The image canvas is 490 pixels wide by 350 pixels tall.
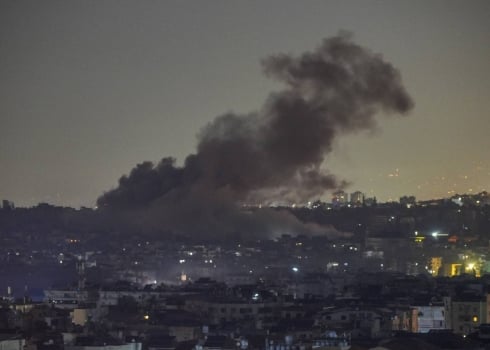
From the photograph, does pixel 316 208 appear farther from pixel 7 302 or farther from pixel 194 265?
pixel 7 302

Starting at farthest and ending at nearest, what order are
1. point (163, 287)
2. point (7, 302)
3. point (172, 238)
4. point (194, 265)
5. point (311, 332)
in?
point (172, 238) < point (194, 265) < point (163, 287) < point (7, 302) < point (311, 332)

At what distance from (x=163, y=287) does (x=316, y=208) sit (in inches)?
3146

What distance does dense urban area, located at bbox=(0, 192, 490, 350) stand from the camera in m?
53.0

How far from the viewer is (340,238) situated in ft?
445

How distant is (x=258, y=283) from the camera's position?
84562mm

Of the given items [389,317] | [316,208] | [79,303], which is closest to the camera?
[389,317]

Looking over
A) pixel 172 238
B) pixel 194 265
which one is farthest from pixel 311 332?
pixel 172 238

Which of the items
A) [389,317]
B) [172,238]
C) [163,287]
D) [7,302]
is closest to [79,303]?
[7,302]

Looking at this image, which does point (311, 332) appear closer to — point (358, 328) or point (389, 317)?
point (358, 328)

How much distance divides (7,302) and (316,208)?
310 ft

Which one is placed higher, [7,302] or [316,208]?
[316,208]

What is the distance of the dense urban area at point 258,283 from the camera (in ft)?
174

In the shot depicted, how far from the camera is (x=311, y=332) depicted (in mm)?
54625

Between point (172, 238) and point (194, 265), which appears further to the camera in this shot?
point (172, 238)
